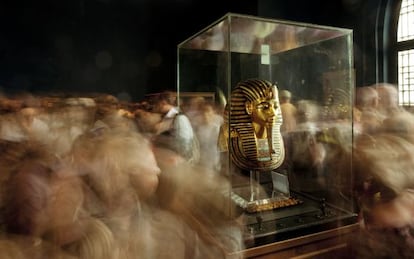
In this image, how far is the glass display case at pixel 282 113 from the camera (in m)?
0.88

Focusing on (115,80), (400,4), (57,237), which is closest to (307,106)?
(400,4)

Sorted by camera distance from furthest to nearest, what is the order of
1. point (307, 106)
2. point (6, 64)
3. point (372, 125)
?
point (307, 106), point (372, 125), point (6, 64)

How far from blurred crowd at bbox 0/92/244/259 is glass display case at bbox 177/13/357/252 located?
48 cm

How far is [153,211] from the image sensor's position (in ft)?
1.09

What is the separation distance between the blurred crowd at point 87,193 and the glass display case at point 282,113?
1.56 ft

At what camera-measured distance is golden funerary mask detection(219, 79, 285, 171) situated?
0.90 metres

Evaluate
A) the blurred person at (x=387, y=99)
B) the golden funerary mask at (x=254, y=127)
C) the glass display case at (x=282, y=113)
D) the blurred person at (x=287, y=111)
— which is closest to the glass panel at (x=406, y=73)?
the blurred person at (x=387, y=99)

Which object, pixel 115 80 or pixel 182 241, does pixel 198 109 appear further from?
pixel 182 241

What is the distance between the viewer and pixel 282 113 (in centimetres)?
109

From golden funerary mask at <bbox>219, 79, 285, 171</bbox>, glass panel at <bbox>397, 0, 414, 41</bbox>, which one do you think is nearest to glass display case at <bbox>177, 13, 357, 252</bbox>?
golden funerary mask at <bbox>219, 79, 285, 171</bbox>

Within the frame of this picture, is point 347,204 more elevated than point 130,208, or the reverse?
point 130,208

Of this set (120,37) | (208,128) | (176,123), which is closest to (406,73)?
(208,128)

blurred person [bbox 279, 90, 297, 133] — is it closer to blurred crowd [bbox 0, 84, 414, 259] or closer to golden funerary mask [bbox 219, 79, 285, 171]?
golden funerary mask [bbox 219, 79, 285, 171]

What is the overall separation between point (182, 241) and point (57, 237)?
136mm
